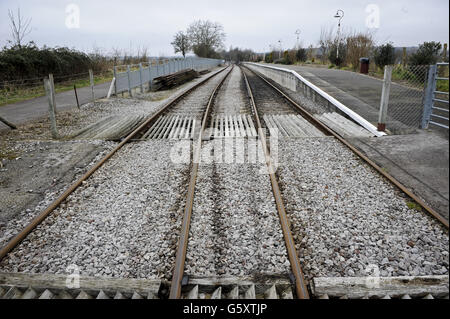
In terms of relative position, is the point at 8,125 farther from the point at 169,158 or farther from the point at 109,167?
the point at 169,158

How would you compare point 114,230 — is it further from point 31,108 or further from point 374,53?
point 374,53

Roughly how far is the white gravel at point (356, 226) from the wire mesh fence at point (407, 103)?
10.1 ft

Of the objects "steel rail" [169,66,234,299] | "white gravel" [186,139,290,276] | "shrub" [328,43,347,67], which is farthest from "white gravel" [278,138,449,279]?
"shrub" [328,43,347,67]

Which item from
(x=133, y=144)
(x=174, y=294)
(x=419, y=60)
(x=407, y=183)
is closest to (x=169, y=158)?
(x=133, y=144)

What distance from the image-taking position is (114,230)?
383cm

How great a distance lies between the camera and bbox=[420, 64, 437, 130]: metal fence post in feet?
22.5

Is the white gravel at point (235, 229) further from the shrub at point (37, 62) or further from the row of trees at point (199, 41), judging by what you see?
the row of trees at point (199, 41)

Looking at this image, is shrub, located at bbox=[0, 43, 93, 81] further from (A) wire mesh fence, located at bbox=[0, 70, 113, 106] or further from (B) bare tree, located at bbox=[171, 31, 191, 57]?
(B) bare tree, located at bbox=[171, 31, 191, 57]

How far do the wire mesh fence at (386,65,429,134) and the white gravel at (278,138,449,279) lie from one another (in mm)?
3089

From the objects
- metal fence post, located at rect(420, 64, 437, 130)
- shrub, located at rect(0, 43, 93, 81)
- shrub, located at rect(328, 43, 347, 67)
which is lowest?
metal fence post, located at rect(420, 64, 437, 130)

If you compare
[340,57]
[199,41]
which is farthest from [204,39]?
[340,57]
